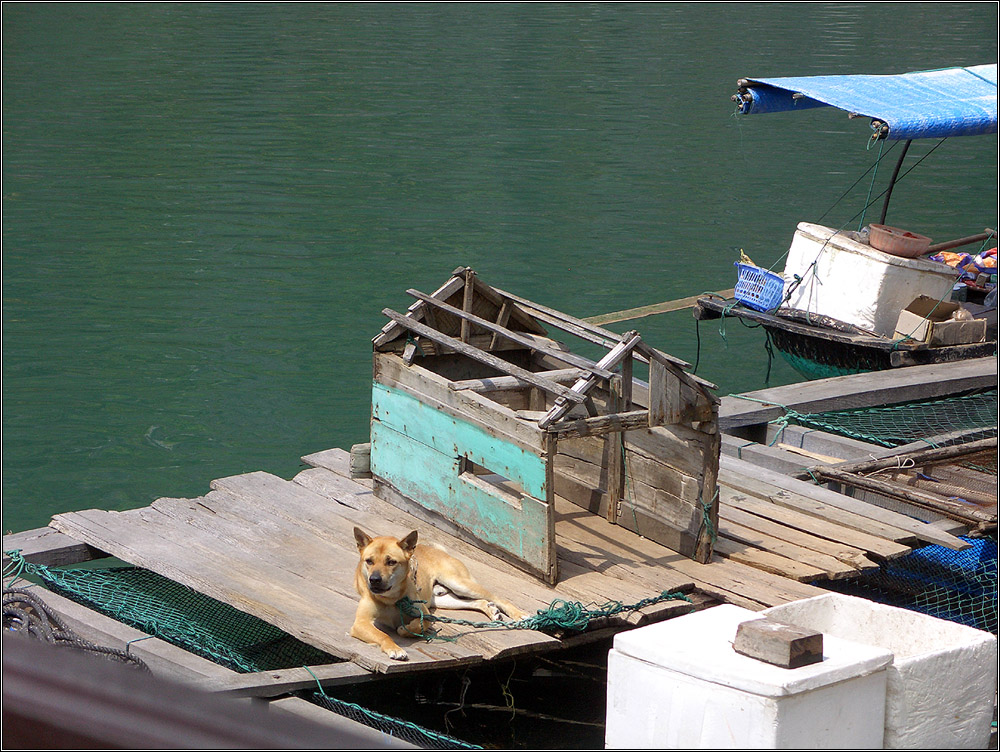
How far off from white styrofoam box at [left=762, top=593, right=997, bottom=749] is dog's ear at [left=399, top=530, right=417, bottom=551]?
216 centimetres

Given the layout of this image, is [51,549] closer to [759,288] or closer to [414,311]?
[414,311]

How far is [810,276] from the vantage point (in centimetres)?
1391

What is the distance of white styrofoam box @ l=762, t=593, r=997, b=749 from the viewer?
14.1 ft

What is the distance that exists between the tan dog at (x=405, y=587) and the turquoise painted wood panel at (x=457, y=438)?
24.3 inches

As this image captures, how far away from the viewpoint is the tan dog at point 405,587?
6227 millimetres

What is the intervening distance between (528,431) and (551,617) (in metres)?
1.07

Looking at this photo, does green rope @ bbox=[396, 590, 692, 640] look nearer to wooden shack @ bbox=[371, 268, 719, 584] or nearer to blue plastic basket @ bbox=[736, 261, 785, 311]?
wooden shack @ bbox=[371, 268, 719, 584]

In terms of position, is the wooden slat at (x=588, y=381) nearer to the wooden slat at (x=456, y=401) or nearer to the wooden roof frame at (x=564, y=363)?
the wooden roof frame at (x=564, y=363)

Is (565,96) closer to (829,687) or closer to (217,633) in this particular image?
(217,633)

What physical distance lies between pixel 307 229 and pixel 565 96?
1324 centimetres

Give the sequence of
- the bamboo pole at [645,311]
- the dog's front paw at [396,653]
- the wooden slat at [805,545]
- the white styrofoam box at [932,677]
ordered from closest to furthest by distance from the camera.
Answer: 1. the white styrofoam box at [932,677]
2. the dog's front paw at [396,653]
3. the wooden slat at [805,545]
4. the bamboo pole at [645,311]

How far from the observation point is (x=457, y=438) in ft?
24.9

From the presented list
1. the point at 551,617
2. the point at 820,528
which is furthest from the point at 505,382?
the point at 820,528

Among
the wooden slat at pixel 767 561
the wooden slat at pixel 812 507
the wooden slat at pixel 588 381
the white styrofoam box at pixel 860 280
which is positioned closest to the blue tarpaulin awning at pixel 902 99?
the white styrofoam box at pixel 860 280
